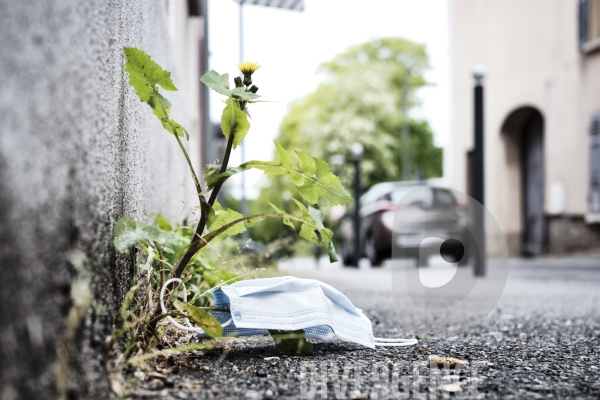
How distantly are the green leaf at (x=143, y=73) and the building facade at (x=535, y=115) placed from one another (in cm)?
1077

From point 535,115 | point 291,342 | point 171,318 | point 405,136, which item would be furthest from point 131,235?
point 405,136

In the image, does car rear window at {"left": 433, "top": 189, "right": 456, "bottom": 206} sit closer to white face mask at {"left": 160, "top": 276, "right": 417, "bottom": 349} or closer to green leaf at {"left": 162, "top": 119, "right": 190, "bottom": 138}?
white face mask at {"left": 160, "top": 276, "right": 417, "bottom": 349}

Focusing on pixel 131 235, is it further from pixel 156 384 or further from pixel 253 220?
pixel 253 220

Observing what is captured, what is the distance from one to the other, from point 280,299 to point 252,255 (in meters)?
3.11

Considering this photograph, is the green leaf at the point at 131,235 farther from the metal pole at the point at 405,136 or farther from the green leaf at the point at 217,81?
the metal pole at the point at 405,136

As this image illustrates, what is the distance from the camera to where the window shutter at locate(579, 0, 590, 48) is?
37.1 feet

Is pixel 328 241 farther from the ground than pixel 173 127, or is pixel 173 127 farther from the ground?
pixel 173 127

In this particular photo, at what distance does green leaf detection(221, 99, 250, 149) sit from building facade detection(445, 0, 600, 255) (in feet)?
34.8

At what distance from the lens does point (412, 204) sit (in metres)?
9.44

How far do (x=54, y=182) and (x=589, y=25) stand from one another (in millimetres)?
11953

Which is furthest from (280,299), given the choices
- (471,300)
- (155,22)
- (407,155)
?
(407,155)

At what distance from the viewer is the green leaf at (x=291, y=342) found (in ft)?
6.75

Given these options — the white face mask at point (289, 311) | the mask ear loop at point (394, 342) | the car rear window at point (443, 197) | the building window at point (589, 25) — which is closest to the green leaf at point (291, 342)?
the white face mask at point (289, 311)

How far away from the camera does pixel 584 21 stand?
1139cm
